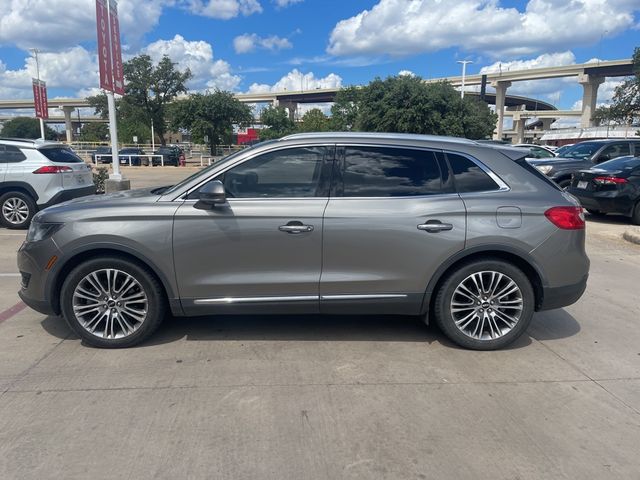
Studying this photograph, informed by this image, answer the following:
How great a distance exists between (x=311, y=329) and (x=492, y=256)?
5.75 feet

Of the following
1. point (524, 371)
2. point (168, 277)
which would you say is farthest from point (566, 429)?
point (168, 277)

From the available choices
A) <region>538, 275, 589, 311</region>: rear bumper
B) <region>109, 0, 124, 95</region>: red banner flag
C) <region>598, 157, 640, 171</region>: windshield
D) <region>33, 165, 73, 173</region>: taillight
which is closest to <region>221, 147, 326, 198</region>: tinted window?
<region>538, 275, 589, 311</region>: rear bumper

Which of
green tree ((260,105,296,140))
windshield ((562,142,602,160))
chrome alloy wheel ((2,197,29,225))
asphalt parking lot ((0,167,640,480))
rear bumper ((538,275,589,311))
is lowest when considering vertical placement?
asphalt parking lot ((0,167,640,480))

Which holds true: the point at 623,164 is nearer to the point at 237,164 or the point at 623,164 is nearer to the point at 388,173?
the point at 388,173

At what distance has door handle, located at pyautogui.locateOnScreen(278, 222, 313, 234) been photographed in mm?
3936

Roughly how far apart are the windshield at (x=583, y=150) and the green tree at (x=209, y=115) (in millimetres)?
36384

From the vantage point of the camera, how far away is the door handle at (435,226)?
3990mm

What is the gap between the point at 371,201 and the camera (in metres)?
4.04

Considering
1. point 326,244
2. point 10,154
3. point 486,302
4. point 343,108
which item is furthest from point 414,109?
point 326,244

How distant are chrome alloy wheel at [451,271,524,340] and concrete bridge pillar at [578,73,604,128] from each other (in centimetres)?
9143

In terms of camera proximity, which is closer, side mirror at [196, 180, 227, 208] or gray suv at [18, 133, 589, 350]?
side mirror at [196, 180, 227, 208]

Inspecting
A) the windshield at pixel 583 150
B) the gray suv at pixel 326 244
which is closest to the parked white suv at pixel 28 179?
the gray suv at pixel 326 244

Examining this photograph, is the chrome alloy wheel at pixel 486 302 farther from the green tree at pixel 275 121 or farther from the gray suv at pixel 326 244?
the green tree at pixel 275 121

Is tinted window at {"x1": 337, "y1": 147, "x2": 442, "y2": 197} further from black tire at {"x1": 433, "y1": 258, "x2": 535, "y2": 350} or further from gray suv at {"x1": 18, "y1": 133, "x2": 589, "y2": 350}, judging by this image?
black tire at {"x1": 433, "y1": 258, "x2": 535, "y2": 350}
